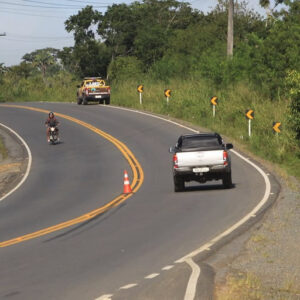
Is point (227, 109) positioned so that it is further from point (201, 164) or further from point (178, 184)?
point (201, 164)

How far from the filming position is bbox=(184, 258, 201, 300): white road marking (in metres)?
9.93

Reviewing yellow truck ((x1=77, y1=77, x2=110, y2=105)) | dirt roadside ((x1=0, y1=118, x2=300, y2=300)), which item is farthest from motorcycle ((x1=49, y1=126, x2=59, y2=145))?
dirt roadside ((x1=0, y1=118, x2=300, y2=300))

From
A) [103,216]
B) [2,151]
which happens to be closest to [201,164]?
[103,216]

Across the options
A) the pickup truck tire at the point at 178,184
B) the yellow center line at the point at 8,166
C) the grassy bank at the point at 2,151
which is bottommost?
the yellow center line at the point at 8,166

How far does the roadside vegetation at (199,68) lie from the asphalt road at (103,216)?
147 inches

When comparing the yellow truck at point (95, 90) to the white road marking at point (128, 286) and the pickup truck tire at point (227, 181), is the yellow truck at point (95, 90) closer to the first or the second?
the pickup truck tire at point (227, 181)

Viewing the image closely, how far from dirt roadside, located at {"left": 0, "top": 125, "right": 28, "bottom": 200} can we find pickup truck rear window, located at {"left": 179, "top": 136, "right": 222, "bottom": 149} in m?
7.17

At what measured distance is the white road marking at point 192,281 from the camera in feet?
32.6

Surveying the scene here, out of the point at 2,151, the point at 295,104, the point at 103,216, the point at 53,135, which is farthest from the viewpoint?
the point at 53,135

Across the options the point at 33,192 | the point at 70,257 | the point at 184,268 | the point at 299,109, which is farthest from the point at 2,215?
the point at 299,109

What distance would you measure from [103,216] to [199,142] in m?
5.77

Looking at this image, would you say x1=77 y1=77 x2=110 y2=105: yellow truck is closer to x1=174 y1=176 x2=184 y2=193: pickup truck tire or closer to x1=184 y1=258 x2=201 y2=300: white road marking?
x1=174 y1=176 x2=184 y2=193: pickup truck tire

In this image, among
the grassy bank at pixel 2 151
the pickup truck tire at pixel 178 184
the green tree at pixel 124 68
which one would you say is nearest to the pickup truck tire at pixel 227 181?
the pickup truck tire at pixel 178 184

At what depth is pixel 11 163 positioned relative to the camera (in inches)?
1469
